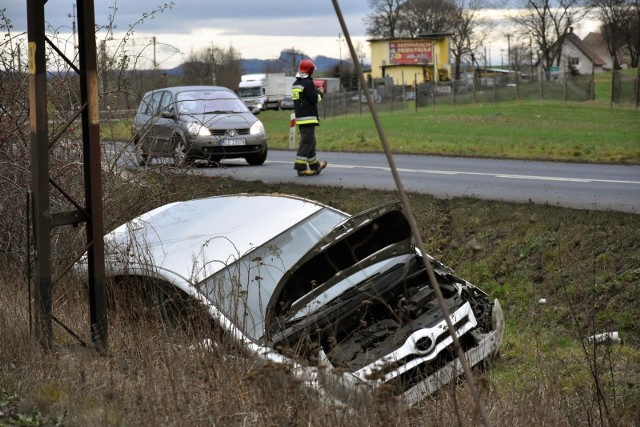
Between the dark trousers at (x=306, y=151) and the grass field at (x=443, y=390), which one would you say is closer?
the grass field at (x=443, y=390)

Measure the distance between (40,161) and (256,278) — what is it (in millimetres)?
1726

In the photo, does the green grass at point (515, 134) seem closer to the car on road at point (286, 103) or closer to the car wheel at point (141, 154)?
the car wheel at point (141, 154)

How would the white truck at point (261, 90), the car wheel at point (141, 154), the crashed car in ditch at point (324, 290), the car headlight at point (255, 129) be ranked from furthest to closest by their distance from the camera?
1. the white truck at point (261, 90)
2. the car headlight at point (255, 129)
3. the car wheel at point (141, 154)
4. the crashed car in ditch at point (324, 290)

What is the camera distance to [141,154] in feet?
36.9

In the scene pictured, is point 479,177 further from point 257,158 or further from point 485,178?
point 257,158

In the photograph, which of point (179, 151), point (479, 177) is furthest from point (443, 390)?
point (479, 177)

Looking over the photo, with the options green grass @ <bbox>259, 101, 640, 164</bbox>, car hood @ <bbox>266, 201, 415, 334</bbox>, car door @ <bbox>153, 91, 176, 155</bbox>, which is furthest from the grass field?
green grass @ <bbox>259, 101, 640, 164</bbox>

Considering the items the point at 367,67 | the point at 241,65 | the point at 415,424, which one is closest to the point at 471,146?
the point at 415,424

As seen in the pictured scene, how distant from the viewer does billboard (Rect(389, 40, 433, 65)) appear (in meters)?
92.2

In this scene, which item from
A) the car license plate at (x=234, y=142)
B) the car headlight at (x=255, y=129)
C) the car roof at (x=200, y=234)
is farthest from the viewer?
the car headlight at (x=255, y=129)

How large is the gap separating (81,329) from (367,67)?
10006 cm

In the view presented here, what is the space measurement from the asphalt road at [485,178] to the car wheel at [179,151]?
0.94 metres

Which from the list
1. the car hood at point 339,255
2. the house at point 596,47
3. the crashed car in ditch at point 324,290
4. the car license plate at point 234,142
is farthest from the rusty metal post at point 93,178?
the house at point 596,47

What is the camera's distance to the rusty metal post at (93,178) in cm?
662
